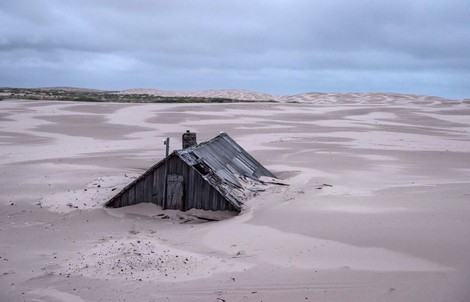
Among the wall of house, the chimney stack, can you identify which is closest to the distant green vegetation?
the chimney stack

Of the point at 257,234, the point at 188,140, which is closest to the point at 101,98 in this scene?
the point at 188,140

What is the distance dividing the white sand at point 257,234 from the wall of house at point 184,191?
0.82 ft

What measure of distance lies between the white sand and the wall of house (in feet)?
0.82

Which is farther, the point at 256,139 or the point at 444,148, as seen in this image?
the point at 256,139

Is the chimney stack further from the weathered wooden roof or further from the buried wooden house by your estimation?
the buried wooden house

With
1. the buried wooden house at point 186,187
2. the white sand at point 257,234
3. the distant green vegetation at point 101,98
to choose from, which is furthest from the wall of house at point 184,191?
the distant green vegetation at point 101,98

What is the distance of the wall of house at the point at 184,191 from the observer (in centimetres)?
1173

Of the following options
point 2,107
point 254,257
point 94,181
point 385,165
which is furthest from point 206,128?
point 254,257

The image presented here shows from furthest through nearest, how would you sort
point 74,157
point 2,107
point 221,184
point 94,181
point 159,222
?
point 2,107 → point 74,157 → point 94,181 → point 221,184 → point 159,222

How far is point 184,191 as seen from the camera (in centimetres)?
1196

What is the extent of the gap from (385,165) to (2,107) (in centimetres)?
3602

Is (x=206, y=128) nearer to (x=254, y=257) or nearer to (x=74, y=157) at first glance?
(x=74, y=157)

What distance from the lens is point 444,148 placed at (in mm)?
25547

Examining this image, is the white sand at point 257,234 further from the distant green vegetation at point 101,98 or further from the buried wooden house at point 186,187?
the distant green vegetation at point 101,98
